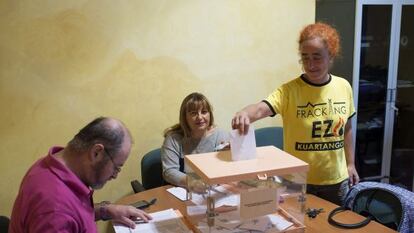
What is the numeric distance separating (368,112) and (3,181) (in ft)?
9.73

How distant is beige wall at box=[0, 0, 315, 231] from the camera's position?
2.29 meters

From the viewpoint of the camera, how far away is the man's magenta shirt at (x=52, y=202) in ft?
3.62

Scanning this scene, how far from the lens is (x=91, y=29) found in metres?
2.40

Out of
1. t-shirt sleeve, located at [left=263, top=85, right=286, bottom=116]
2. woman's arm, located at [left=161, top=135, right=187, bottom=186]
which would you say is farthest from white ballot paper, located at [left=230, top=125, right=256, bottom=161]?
woman's arm, located at [left=161, top=135, right=187, bottom=186]

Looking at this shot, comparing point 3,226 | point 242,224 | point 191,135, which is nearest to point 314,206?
point 242,224

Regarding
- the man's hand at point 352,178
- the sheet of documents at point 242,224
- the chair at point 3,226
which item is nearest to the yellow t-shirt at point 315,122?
the man's hand at point 352,178

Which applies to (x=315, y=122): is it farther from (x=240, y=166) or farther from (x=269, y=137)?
(x=269, y=137)

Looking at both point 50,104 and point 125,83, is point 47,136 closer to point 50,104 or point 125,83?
point 50,104

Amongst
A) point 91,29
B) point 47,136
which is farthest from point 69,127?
point 91,29

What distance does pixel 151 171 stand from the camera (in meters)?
2.54

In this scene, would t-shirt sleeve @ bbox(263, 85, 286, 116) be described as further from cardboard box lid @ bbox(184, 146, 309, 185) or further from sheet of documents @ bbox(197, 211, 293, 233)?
sheet of documents @ bbox(197, 211, 293, 233)

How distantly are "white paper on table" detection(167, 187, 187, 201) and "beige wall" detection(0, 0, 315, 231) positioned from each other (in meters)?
0.72

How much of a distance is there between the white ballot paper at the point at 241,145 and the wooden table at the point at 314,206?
411 millimetres

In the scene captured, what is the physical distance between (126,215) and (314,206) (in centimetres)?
81
